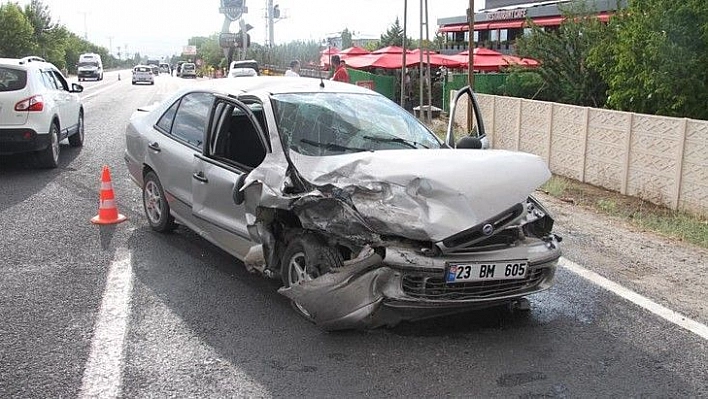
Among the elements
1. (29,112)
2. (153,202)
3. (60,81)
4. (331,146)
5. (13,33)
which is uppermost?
(13,33)

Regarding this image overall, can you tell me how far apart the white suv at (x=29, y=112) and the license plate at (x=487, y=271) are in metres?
8.15

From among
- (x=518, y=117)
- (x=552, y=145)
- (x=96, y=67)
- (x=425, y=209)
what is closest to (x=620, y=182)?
(x=552, y=145)

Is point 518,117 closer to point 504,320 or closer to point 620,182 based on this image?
point 620,182

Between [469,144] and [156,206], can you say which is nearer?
[469,144]

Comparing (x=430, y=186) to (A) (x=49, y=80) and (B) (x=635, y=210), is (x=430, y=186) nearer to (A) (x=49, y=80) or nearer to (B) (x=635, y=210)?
(B) (x=635, y=210)

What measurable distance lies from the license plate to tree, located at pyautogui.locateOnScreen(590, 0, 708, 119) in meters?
8.41

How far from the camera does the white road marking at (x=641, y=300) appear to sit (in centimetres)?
492

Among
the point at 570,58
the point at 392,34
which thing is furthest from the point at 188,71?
the point at 570,58

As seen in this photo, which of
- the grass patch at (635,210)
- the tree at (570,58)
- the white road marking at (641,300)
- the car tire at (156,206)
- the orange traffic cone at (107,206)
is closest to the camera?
the white road marking at (641,300)

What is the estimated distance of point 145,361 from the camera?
4.19 m

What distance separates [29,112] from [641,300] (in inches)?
341

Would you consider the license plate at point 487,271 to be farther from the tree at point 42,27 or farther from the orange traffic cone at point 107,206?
the tree at point 42,27

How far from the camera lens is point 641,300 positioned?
544cm

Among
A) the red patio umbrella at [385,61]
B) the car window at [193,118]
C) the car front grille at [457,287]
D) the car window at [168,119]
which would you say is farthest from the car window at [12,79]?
the red patio umbrella at [385,61]
